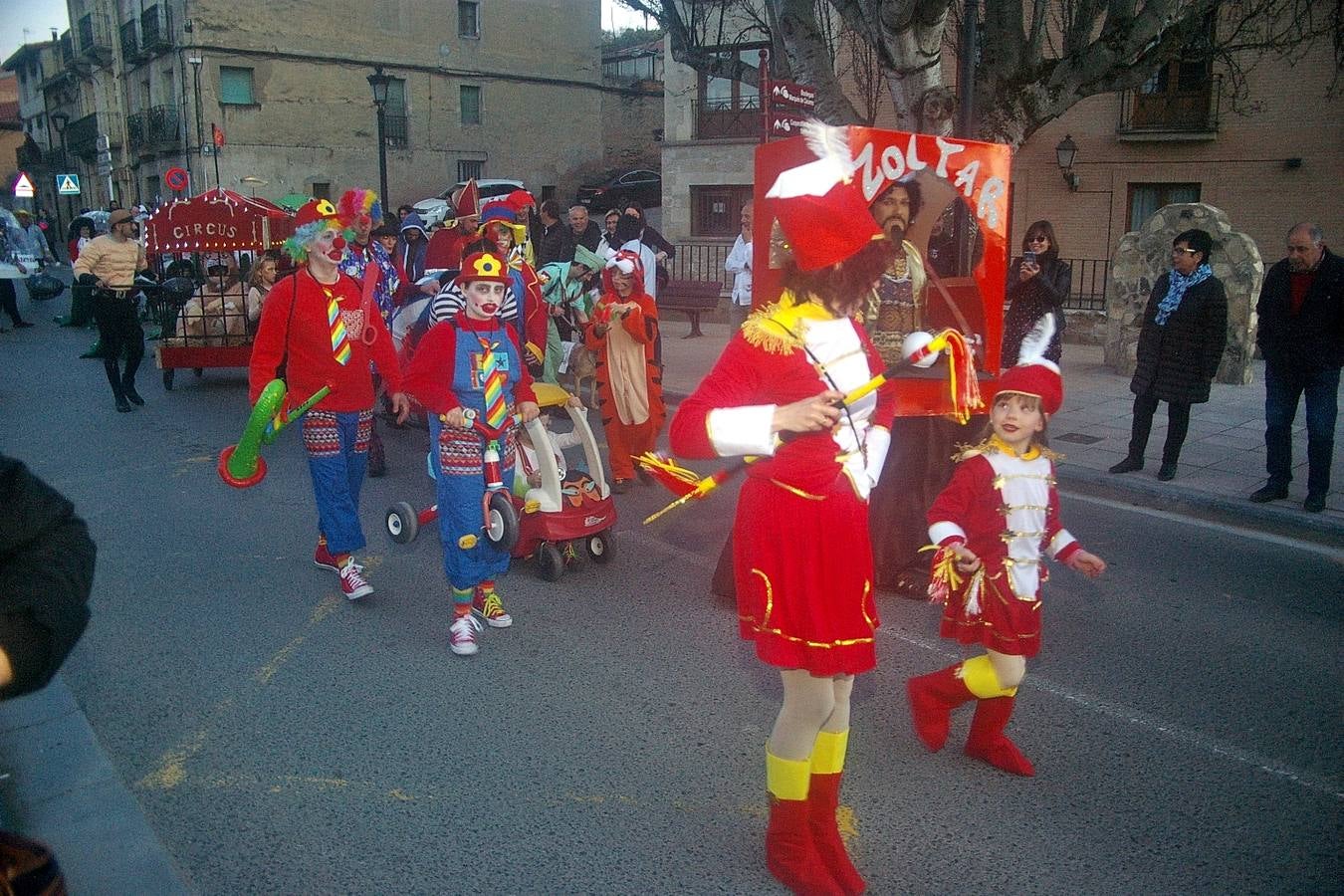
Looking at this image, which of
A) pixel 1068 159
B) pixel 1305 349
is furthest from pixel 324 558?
pixel 1068 159

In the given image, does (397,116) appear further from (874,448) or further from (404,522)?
(874,448)

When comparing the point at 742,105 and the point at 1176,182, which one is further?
the point at 742,105

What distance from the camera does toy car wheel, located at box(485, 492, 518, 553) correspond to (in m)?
4.97

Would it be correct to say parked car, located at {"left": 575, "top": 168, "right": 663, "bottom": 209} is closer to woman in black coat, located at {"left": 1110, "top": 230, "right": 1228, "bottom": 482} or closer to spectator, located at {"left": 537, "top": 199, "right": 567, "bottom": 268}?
spectator, located at {"left": 537, "top": 199, "right": 567, "bottom": 268}

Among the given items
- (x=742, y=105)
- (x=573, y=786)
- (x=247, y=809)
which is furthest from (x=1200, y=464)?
(x=742, y=105)

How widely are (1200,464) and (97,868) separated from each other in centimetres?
787

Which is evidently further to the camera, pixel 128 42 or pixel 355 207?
pixel 128 42

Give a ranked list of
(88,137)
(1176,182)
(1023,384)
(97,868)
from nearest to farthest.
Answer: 1. (97,868)
2. (1023,384)
3. (1176,182)
4. (88,137)

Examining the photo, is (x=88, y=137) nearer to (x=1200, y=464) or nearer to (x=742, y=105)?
(x=742, y=105)

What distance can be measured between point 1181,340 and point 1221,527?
1.45 m

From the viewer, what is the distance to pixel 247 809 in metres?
3.55

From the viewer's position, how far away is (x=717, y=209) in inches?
1020

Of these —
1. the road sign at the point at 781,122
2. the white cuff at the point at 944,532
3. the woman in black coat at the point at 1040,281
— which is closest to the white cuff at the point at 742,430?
the white cuff at the point at 944,532

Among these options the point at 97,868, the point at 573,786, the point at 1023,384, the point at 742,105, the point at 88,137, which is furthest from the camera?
the point at 88,137
